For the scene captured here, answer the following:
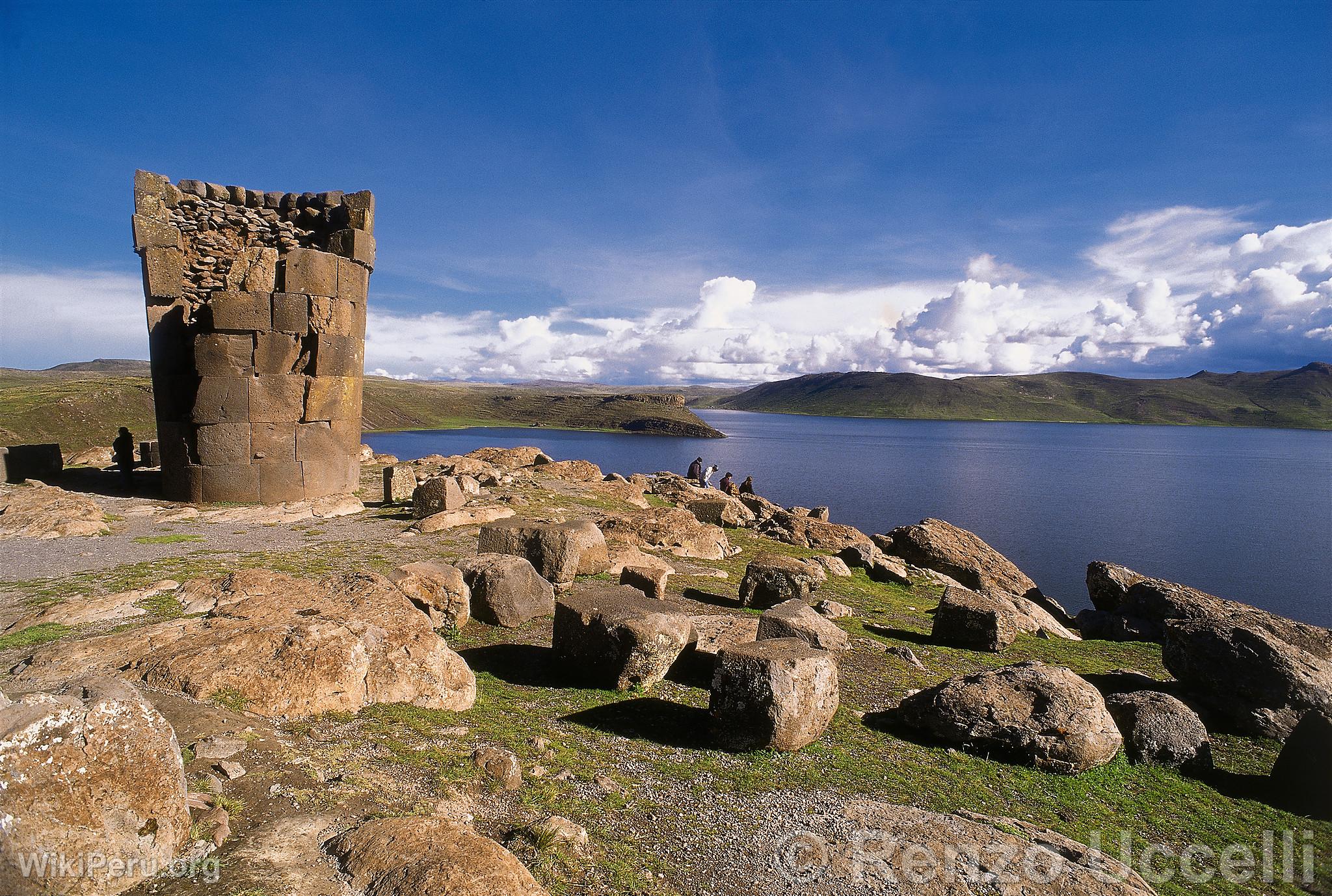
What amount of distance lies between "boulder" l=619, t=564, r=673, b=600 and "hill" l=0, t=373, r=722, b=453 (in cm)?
4017

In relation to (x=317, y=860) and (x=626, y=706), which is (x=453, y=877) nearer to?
(x=317, y=860)

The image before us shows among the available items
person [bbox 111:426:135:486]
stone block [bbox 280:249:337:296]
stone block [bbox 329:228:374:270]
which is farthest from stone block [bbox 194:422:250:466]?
person [bbox 111:426:135:486]

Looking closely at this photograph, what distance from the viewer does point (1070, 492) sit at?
184ft

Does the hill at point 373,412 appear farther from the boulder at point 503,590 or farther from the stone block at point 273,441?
the boulder at point 503,590

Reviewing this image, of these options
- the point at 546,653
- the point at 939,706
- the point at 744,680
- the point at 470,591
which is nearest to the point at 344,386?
the point at 470,591

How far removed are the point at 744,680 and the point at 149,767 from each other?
5.00 meters

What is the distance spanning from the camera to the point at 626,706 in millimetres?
→ 7875

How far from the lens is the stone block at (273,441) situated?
17.6m

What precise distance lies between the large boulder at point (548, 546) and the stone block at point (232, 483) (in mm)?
8973

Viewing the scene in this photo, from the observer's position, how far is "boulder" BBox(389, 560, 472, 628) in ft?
31.1

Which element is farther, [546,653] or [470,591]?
[470,591]

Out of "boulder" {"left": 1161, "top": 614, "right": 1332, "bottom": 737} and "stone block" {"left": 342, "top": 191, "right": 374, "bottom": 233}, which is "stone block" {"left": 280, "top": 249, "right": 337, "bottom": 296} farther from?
"boulder" {"left": 1161, "top": 614, "right": 1332, "bottom": 737}

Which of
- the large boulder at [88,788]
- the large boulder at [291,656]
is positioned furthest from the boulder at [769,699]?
the large boulder at [88,788]

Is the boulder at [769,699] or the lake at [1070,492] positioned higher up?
the boulder at [769,699]
